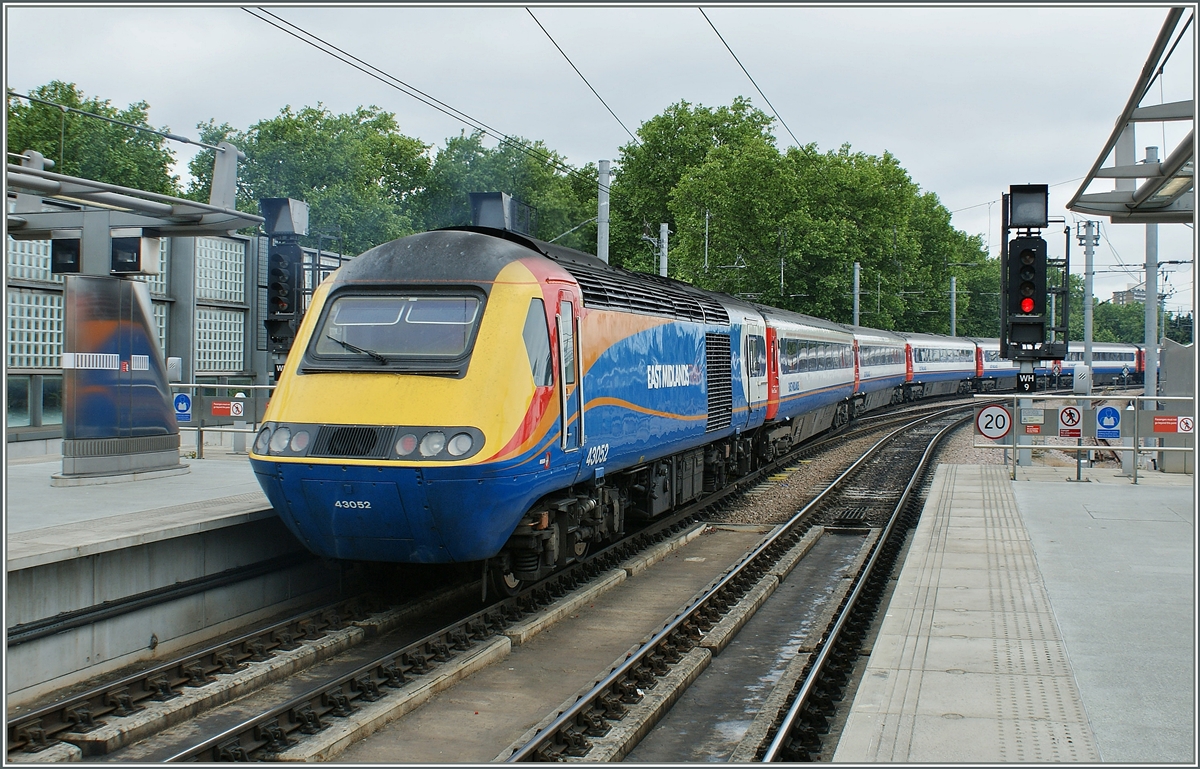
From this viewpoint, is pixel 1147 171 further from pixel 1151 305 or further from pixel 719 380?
pixel 1151 305

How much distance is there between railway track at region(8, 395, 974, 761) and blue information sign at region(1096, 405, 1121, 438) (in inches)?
484

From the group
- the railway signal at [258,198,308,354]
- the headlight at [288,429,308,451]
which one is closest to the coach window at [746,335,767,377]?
the railway signal at [258,198,308,354]

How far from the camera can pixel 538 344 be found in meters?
8.97

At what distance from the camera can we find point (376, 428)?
8.27 meters

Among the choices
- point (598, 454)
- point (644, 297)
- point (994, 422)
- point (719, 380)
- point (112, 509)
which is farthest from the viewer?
point (994, 422)

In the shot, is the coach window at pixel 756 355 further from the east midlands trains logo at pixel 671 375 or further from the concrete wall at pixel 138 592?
the concrete wall at pixel 138 592

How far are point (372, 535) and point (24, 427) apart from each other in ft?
49.1

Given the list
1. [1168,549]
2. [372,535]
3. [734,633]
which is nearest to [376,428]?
[372,535]

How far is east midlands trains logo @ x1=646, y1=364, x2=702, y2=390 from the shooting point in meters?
11.9

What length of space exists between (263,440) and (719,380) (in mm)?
8234

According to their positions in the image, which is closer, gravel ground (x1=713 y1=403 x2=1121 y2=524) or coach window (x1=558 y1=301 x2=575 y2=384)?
coach window (x1=558 y1=301 x2=575 y2=384)

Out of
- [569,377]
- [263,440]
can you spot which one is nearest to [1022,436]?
[569,377]

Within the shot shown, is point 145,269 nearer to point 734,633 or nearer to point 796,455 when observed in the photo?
point 734,633

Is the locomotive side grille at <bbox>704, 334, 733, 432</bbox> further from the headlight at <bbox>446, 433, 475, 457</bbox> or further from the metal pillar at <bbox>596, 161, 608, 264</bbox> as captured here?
the headlight at <bbox>446, 433, 475, 457</bbox>
